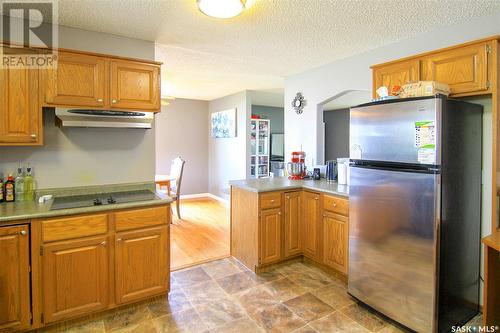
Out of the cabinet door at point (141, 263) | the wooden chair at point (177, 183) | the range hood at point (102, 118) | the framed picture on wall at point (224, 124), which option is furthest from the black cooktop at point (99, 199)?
the framed picture on wall at point (224, 124)

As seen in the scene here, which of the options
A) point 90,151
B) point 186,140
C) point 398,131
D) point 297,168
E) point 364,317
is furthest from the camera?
point 186,140

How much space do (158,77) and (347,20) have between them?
1.67 m

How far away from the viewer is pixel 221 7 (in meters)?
1.83

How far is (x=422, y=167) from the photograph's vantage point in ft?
6.08

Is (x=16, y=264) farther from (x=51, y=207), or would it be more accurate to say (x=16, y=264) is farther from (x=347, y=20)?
(x=347, y=20)

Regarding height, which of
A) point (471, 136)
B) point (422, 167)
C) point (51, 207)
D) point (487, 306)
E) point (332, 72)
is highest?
point (332, 72)

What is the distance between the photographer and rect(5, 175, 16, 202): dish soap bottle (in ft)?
7.09

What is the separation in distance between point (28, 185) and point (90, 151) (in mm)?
529

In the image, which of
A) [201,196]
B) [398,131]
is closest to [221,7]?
[398,131]

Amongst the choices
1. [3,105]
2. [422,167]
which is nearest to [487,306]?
[422,167]

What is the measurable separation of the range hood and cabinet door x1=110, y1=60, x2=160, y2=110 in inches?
2.7

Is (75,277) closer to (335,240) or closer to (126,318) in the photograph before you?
(126,318)

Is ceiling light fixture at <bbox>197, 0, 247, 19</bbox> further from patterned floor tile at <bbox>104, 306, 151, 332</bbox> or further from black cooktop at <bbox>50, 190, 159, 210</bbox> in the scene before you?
patterned floor tile at <bbox>104, 306, 151, 332</bbox>

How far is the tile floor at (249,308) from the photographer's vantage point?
2.05 meters
